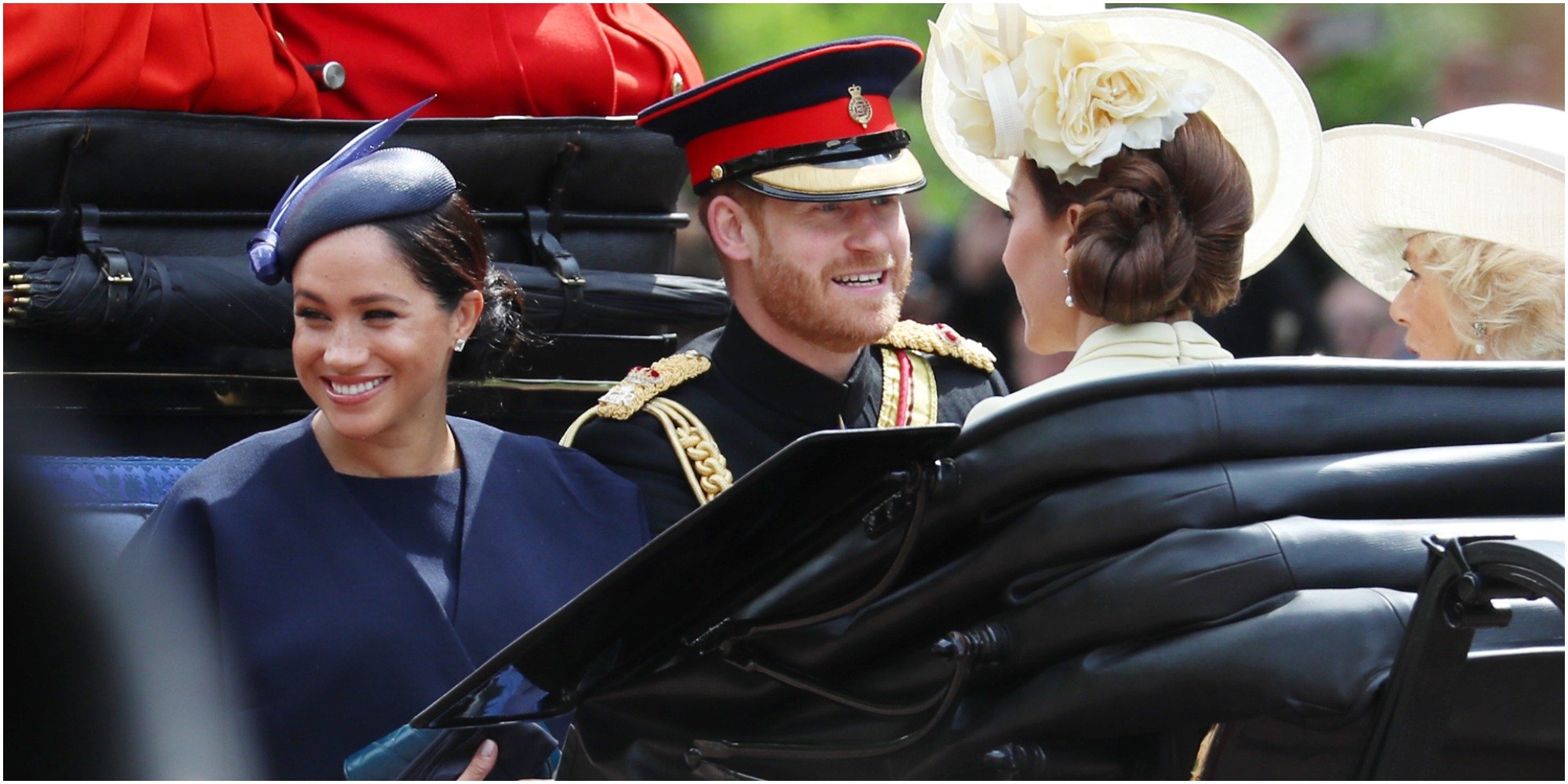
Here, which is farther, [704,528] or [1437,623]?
[704,528]

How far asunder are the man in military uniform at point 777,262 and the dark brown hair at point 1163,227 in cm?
78

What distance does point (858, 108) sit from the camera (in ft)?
9.42

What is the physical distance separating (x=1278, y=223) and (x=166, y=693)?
182 centimetres

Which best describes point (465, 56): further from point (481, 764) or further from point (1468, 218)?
point (1468, 218)

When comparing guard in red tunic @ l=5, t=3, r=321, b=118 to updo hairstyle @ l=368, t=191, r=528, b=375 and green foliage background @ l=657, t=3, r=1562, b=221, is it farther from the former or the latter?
green foliage background @ l=657, t=3, r=1562, b=221

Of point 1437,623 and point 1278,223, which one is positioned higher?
point 1278,223

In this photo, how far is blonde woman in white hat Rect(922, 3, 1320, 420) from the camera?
203 cm

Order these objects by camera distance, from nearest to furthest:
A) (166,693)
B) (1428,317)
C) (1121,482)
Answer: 1. (166,693)
2. (1121,482)
3. (1428,317)

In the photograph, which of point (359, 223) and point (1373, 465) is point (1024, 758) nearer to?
point (1373, 465)

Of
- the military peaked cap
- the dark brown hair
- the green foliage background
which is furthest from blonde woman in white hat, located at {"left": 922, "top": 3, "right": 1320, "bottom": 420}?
the green foliage background

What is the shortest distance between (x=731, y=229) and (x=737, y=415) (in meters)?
0.32

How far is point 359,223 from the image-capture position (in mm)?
2361

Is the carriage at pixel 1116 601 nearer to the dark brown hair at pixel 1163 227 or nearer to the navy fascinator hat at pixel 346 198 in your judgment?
the dark brown hair at pixel 1163 227

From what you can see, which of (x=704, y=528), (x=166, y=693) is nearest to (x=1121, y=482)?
(x=704, y=528)
